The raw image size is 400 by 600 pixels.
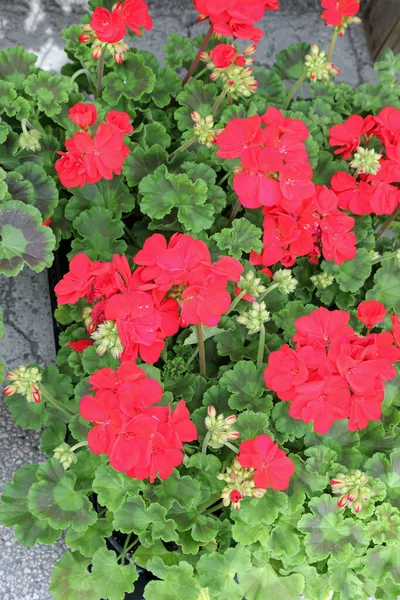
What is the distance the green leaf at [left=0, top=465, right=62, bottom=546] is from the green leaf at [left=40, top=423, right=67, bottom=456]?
0.21 ft

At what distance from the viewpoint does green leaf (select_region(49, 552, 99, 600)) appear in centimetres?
132

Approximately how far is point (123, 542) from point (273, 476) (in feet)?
1.58

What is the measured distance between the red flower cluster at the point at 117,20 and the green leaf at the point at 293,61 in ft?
1.72

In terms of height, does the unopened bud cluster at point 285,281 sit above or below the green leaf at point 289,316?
above

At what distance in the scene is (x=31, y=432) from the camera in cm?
177

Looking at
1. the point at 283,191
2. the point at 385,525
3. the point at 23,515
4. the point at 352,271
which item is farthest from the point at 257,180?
the point at 23,515

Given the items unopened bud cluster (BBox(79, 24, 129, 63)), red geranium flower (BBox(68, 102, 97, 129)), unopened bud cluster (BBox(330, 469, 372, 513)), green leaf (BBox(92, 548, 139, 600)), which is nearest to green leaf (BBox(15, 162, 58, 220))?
red geranium flower (BBox(68, 102, 97, 129))

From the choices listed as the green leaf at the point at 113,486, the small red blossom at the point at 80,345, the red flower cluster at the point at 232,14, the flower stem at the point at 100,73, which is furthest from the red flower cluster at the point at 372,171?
the green leaf at the point at 113,486

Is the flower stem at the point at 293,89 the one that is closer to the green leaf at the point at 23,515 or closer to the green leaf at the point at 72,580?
the green leaf at the point at 23,515

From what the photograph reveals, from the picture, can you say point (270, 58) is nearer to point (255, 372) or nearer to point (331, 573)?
point (255, 372)

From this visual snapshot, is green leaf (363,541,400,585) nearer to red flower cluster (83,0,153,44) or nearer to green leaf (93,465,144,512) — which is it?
green leaf (93,465,144,512)

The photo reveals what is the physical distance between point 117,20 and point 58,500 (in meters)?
1.00

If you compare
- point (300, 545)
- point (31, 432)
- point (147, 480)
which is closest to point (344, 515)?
point (300, 545)

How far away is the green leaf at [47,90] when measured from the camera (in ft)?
5.12
